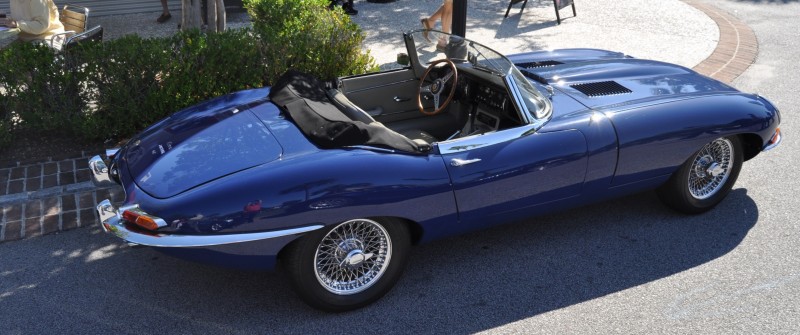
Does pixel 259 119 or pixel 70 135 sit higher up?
pixel 259 119

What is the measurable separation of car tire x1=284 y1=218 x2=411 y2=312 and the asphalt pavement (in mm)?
119

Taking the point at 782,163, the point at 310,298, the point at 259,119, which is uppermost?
the point at 259,119

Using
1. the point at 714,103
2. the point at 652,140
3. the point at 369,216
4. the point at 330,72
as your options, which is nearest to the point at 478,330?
the point at 369,216

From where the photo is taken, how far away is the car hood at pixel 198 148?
3.96 metres

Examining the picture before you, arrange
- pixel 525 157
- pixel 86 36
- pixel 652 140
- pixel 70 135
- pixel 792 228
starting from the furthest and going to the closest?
pixel 86 36
pixel 70 135
pixel 792 228
pixel 652 140
pixel 525 157

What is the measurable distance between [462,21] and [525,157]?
10.5 ft

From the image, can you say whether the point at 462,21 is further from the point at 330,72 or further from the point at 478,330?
the point at 478,330

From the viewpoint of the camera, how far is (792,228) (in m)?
5.20

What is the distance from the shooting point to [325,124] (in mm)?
4297

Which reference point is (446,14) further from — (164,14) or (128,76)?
(128,76)

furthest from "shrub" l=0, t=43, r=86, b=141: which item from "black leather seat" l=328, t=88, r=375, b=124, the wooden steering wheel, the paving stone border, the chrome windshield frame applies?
the paving stone border

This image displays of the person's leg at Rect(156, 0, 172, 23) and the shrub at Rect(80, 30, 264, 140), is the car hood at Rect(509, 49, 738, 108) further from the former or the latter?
the person's leg at Rect(156, 0, 172, 23)

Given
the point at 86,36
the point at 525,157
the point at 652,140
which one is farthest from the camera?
the point at 86,36

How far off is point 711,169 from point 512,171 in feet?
5.71
